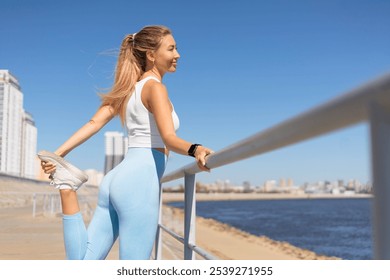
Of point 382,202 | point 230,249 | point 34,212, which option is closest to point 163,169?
point 382,202

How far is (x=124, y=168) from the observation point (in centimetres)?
109

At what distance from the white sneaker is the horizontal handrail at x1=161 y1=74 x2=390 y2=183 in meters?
0.50

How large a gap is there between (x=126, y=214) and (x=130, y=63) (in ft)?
1.24

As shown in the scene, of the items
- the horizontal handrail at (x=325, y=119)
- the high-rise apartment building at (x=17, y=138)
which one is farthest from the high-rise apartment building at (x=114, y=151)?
the high-rise apartment building at (x=17, y=138)

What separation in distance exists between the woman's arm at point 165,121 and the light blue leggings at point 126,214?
0.38 ft

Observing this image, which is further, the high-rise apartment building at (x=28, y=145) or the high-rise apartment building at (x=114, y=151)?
the high-rise apartment building at (x=28, y=145)

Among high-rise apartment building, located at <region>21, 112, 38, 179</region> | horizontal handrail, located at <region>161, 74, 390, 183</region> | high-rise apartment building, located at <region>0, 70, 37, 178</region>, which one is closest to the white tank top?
horizontal handrail, located at <region>161, 74, 390, 183</region>

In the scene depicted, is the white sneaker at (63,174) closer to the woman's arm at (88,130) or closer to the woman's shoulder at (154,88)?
the woman's arm at (88,130)

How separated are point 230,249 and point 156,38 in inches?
572

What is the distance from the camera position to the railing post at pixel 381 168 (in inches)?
15.4

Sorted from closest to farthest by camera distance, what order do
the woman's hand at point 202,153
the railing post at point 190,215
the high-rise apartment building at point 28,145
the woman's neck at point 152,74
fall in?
1. the woman's hand at point 202,153
2. the woman's neck at point 152,74
3. the railing post at point 190,215
4. the high-rise apartment building at point 28,145

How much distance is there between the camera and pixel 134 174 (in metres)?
1.08

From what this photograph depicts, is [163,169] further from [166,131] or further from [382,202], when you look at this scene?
[382,202]

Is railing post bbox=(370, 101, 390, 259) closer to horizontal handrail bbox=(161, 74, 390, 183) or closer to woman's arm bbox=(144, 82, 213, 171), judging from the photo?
horizontal handrail bbox=(161, 74, 390, 183)
